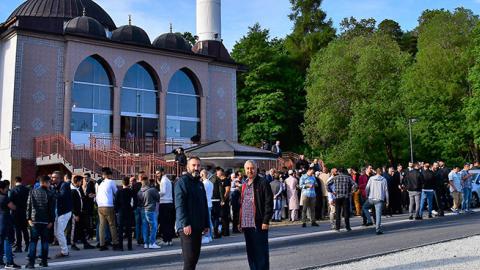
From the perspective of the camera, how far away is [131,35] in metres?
34.5

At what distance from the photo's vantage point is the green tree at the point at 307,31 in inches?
2303

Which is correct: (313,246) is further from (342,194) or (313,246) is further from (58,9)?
(58,9)

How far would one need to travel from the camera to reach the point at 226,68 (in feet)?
132

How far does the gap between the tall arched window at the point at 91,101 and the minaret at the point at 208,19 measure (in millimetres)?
10673

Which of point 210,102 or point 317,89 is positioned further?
point 317,89

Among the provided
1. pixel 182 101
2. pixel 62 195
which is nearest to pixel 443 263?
pixel 62 195

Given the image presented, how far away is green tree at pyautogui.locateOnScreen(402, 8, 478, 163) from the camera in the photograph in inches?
1711

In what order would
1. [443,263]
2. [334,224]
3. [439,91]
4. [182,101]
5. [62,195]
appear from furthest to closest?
[439,91] → [182,101] → [334,224] → [62,195] → [443,263]

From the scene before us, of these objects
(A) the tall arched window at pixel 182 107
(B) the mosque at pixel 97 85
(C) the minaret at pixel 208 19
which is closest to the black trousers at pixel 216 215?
(B) the mosque at pixel 97 85

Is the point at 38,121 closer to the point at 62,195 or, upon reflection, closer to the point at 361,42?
Answer: the point at 62,195

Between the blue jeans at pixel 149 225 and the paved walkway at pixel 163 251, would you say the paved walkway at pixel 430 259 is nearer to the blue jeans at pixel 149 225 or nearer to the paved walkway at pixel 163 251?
the paved walkway at pixel 163 251

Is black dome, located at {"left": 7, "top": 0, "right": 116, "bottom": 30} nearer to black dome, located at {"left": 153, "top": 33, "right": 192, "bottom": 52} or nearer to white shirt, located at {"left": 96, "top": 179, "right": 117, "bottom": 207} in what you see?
black dome, located at {"left": 153, "top": 33, "right": 192, "bottom": 52}

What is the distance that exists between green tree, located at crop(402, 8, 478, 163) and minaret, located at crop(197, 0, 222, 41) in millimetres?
15637

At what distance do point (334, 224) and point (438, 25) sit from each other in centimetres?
3655
